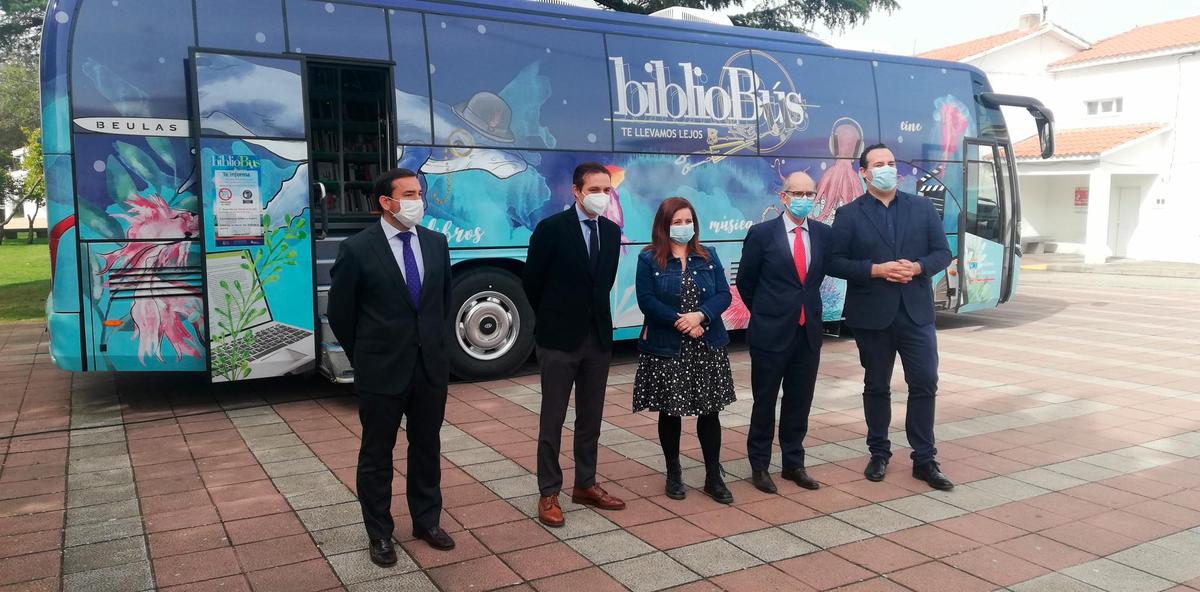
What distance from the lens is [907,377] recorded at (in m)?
5.31

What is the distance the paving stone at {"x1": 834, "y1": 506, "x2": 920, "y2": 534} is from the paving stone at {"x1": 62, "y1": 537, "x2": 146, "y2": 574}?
340 cm

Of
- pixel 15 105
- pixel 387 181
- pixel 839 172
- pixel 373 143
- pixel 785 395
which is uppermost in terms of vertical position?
pixel 15 105

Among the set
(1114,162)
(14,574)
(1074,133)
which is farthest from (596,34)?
(1074,133)

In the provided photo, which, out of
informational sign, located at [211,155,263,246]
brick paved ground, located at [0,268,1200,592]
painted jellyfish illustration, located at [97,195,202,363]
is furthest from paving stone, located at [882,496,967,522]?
painted jellyfish illustration, located at [97,195,202,363]

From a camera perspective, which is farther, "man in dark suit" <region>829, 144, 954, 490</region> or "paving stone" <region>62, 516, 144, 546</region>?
"man in dark suit" <region>829, 144, 954, 490</region>

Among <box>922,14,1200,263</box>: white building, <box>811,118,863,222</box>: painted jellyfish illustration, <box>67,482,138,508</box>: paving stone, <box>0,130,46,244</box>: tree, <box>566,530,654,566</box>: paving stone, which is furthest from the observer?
<box>0,130,46,244</box>: tree

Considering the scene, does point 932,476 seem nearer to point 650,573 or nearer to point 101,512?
point 650,573

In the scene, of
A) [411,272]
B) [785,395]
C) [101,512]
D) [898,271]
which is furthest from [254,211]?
[898,271]

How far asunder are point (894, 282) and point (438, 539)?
2845 millimetres

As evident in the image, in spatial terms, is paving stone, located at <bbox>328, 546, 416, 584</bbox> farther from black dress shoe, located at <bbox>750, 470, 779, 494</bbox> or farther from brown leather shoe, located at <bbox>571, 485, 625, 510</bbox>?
black dress shoe, located at <bbox>750, 470, 779, 494</bbox>

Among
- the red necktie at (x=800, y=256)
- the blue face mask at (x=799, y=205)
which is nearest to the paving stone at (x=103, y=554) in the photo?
the red necktie at (x=800, y=256)

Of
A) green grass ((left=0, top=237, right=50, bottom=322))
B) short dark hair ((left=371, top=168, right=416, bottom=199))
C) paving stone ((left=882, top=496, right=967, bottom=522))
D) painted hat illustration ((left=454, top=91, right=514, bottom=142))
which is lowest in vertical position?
paving stone ((left=882, top=496, right=967, bottom=522))

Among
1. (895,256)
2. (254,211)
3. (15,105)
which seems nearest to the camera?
(895,256)

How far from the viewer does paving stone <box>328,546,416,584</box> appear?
12.8 feet
